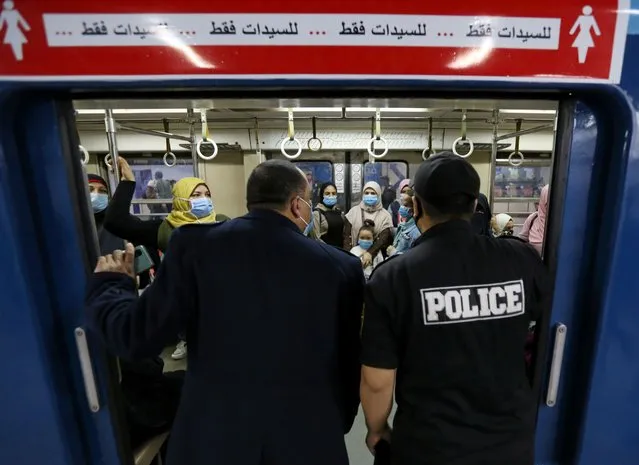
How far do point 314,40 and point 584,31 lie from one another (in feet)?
2.56

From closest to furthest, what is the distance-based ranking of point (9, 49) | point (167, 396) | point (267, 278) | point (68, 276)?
point (9, 49), point (267, 278), point (68, 276), point (167, 396)

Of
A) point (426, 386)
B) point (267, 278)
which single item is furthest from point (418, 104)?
point (426, 386)

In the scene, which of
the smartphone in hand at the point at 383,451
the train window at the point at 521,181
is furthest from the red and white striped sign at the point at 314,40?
the train window at the point at 521,181

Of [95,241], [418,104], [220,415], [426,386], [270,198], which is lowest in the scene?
[220,415]

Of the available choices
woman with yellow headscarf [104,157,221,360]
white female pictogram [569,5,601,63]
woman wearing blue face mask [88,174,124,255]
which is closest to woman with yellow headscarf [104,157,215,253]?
woman with yellow headscarf [104,157,221,360]

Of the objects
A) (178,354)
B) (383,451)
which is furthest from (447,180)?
(178,354)

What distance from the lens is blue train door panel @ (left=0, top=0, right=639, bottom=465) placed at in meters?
0.89

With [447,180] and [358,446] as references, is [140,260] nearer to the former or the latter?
[447,180]

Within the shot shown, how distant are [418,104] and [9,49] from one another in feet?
4.07

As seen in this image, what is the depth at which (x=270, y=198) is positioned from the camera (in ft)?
3.51

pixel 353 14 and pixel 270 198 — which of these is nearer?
pixel 353 14

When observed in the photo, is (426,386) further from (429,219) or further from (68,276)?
(68,276)

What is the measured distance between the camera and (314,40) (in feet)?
3.00

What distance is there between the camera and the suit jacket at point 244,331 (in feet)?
3.16
